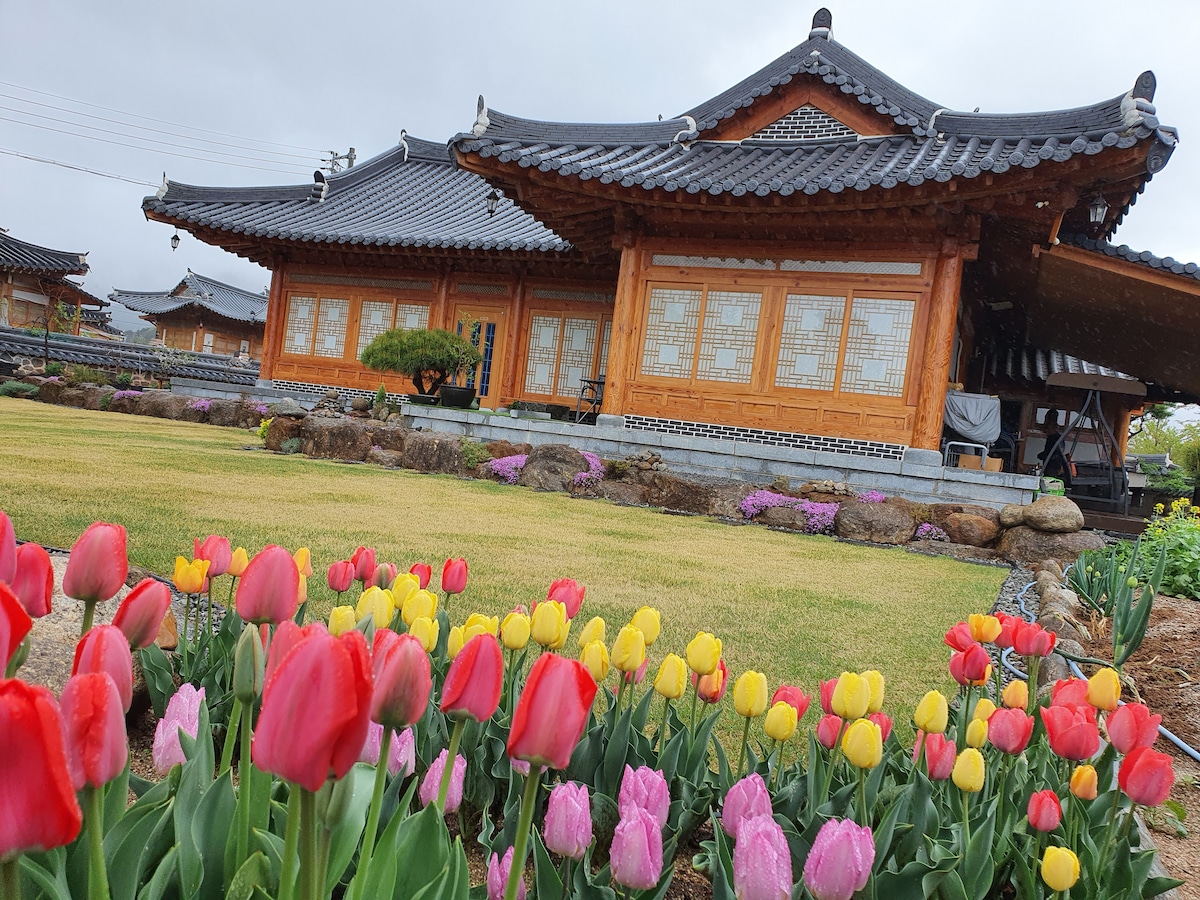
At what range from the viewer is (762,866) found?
943 millimetres

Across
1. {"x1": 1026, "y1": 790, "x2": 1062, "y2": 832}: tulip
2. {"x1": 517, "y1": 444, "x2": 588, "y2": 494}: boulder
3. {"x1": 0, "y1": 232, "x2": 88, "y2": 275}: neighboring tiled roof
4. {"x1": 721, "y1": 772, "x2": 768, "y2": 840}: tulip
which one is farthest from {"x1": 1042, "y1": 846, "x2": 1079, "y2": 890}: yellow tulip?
{"x1": 0, "y1": 232, "x2": 88, "y2": 275}: neighboring tiled roof

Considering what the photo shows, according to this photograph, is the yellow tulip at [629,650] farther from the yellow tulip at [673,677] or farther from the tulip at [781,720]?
the tulip at [781,720]

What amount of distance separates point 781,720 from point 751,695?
7 cm

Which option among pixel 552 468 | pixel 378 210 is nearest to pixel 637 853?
pixel 552 468

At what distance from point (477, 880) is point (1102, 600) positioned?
4.57m

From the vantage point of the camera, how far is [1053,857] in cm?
116

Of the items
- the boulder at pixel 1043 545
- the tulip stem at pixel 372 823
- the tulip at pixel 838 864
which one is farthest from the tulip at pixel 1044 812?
the boulder at pixel 1043 545

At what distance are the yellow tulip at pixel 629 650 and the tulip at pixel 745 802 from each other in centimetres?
29

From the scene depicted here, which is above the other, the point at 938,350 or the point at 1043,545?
the point at 938,350

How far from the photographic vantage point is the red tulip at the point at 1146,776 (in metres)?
1.27

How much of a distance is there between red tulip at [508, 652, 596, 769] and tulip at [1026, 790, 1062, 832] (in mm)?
985

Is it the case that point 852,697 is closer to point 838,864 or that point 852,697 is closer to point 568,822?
point 838,864

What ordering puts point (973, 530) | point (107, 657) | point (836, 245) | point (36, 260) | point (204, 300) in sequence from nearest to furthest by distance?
1. point (107, 657)
2. point (973, 530)
3. point (836, 245)
4. point (36, 260)
5. point (204, 300)

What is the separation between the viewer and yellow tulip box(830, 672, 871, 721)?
1423 mm
